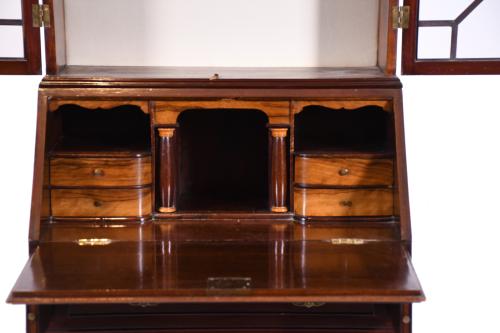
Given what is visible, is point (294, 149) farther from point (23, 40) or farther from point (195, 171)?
point (23, 40)

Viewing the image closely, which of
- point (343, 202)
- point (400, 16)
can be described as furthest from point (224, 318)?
point (400, 16)

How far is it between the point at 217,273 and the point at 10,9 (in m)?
1.06

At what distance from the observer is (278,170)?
2572mm

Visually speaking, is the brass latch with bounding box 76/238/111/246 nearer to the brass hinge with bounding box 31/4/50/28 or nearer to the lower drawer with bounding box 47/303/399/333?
the lower drawer with bounding box 47/303/399/333

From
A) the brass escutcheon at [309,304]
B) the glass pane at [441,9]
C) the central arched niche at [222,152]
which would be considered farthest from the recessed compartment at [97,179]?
the glass pane at [441,9]

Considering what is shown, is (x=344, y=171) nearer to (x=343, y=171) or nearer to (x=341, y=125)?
(x=343, y=171)

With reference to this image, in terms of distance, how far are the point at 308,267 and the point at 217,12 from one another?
3.61ft

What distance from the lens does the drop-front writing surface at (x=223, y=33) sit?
2.94m

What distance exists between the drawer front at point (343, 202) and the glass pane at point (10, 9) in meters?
0.98

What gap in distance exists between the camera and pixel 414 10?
2564 mm

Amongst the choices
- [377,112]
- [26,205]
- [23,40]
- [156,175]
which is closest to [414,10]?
[377,112]

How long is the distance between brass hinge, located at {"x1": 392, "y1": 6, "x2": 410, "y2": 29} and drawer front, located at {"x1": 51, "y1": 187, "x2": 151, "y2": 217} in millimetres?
889

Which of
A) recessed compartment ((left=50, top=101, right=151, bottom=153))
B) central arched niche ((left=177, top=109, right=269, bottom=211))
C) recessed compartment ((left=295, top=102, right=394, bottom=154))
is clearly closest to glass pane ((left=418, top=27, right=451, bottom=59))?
recessed compartment ((left=295, top=102, right=394, bottom=154))

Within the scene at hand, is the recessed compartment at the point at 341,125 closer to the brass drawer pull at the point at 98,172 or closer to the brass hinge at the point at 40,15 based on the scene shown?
the brass drawer pull at the point at 98,172
